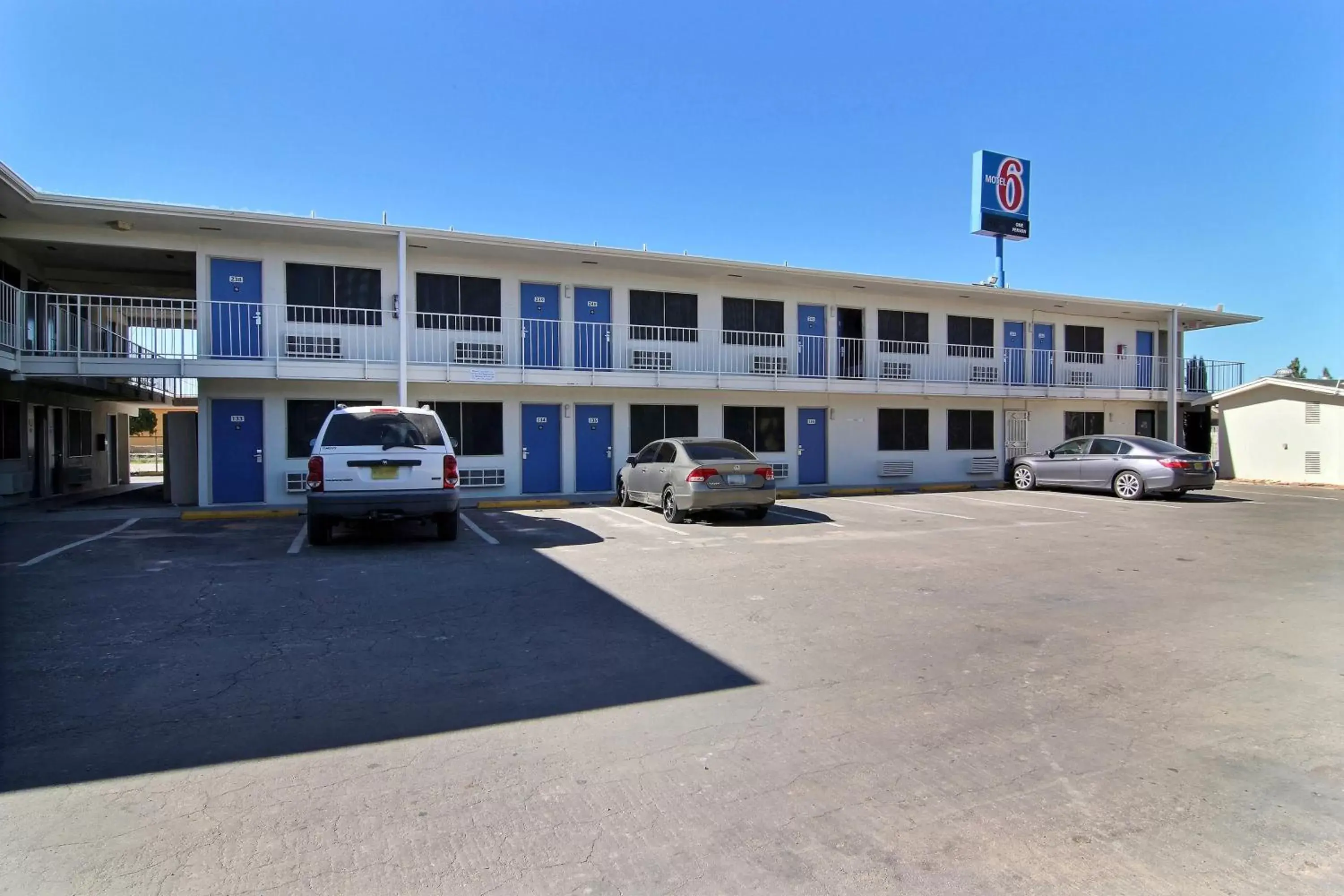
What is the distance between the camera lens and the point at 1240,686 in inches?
191

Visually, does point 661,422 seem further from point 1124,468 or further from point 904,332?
point 1124,468

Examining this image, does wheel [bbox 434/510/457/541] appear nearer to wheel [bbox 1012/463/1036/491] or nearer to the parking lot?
the parking lot

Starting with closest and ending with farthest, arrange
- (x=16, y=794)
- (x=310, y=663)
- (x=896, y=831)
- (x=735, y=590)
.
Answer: (x=896, y=831), (x=16, y=794), (x=310, y=663), (x=735, y=590)

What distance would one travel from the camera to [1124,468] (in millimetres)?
17281

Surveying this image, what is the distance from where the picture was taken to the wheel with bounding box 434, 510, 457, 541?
1041cm

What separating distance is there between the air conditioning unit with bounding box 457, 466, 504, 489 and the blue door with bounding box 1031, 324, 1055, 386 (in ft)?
53.7

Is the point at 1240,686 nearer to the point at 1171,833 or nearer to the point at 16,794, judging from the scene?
the point at 1171,833

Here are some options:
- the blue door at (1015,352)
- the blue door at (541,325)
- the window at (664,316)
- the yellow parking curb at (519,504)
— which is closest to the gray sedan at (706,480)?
the yellow parking curb at (519,504)

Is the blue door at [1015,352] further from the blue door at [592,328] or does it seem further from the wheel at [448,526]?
the wheel at [448,526]

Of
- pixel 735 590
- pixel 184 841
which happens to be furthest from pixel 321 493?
pixel 184 841

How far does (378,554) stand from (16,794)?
619cm

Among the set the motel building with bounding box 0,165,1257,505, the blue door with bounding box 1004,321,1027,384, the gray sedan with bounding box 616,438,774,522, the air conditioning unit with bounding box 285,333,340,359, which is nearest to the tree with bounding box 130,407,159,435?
the motel building with bounding box 0,165,1257,505

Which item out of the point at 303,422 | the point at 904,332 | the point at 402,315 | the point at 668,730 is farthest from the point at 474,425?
the point at 668,730

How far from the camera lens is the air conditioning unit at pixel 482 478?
1689cm
